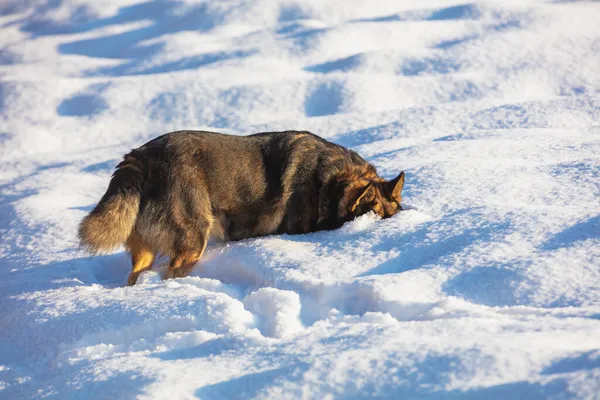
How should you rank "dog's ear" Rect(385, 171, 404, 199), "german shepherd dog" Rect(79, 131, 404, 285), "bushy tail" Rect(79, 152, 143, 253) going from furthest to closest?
1. "dog's ear" Rect(385, 171, 404, 199)
2. "german shepherd dog" Rect(79, 131, 404, 285)
3. "bushy tail" Rect(79, 152, 143, 253)

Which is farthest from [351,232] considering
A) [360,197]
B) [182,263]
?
[182,263]

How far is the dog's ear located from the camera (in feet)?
15.1

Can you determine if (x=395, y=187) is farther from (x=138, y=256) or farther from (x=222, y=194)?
(x=138, y=256)

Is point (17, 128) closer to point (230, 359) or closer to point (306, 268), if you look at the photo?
point (306, 268)

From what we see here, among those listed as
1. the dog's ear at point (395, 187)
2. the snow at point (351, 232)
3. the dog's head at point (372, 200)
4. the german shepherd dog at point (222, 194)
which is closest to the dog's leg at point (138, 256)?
the german shepherd dog at point (222, 194)

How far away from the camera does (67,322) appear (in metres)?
3.47

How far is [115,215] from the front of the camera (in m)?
4.18

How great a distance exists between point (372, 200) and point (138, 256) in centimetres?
166

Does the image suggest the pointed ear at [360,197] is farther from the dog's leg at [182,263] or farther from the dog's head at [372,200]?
the dog's leg at [182,263]

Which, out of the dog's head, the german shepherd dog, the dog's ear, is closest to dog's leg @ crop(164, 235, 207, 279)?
the german shepherd dog

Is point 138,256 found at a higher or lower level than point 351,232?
higher

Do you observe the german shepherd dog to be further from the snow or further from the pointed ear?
the snow

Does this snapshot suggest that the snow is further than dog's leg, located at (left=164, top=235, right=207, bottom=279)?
No

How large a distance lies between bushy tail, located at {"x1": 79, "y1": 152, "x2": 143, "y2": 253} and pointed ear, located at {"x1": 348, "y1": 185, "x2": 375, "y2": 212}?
1464mm
